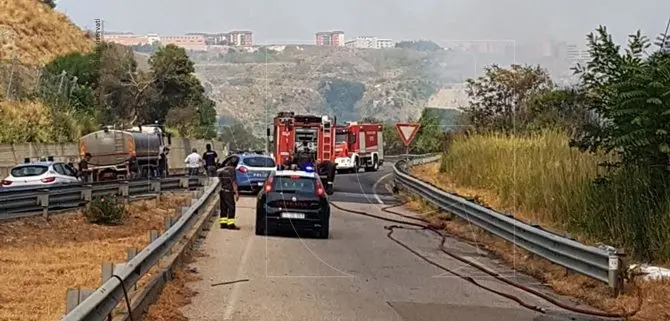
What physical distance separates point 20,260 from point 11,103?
3612cm

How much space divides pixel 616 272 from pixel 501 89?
129 feet

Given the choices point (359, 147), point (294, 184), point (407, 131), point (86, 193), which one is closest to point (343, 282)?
point (294, 184)

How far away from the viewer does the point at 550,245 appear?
14.7 m

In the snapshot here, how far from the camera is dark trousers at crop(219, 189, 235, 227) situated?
22.4 meters

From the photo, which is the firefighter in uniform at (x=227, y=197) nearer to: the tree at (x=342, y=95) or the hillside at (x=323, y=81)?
the hillside at (x=323, y=81)

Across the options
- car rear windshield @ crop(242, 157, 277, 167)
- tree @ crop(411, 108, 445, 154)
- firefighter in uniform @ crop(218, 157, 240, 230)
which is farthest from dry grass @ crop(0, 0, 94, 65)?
firefighter in uniform @ crop(218, 157, 240, 230)

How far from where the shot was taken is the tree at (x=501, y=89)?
4984 centimetres

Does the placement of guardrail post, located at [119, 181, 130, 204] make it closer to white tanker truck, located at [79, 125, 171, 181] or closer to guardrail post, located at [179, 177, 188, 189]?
guardrail post, located at [179, 177, 188, 189]

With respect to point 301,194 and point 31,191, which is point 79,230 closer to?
point 31,191

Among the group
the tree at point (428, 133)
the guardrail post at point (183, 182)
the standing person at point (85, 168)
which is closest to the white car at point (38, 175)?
the guardrail post at point (183, 182)

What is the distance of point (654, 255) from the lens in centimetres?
1508

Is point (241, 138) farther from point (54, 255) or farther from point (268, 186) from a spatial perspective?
point (54, 255)

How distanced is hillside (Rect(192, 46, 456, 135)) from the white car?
30.7 meters

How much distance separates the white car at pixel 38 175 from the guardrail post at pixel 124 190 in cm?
255
